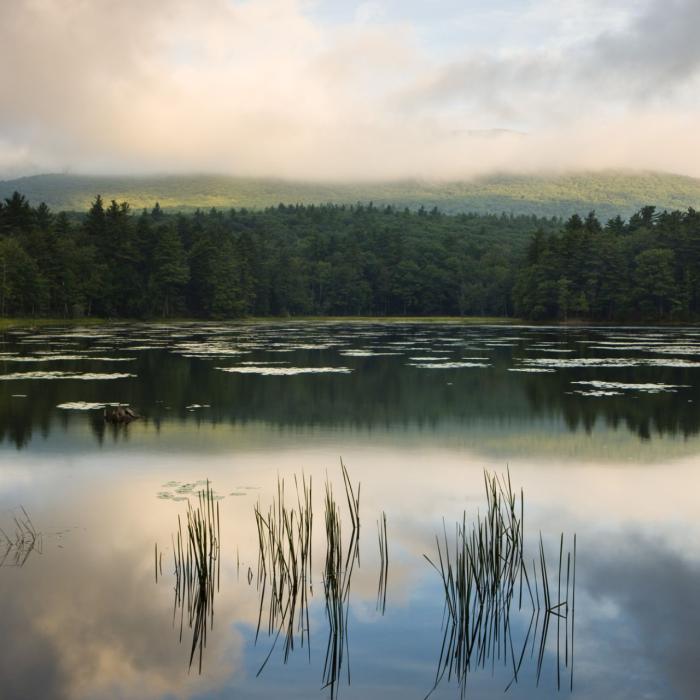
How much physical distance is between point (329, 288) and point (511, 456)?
141 meters

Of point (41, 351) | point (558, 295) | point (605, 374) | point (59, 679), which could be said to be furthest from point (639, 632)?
point (558, 295)

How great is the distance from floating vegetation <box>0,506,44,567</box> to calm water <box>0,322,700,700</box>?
85 millimetres

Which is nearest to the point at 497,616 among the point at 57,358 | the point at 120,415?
the point at 120,415

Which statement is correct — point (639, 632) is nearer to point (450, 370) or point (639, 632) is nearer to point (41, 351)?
point (450, 370)

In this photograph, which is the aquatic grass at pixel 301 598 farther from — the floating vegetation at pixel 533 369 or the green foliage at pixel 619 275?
the green foliage at pixel 619 275

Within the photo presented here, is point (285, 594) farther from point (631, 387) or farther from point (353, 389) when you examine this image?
point (631, 387)

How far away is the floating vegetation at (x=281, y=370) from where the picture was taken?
4044 centimetres

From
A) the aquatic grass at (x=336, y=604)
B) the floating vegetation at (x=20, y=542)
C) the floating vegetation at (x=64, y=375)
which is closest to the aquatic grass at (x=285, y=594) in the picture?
the aquatic grass at (x=336, y=604)

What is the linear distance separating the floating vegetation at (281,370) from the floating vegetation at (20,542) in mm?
25264

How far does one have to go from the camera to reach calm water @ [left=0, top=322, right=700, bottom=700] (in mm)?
9164

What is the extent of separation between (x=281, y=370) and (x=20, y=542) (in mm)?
29156

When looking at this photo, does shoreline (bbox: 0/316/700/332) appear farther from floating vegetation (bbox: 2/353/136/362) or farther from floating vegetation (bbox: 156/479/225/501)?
floating vegetation (bbox: 156/479/225/501)

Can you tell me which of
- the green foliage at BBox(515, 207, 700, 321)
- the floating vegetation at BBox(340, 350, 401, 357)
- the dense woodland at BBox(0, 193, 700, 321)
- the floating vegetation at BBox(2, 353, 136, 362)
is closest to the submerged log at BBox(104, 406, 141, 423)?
the floating vegetation at BBox(2, 353, 136, 362)

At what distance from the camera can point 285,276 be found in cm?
14725
